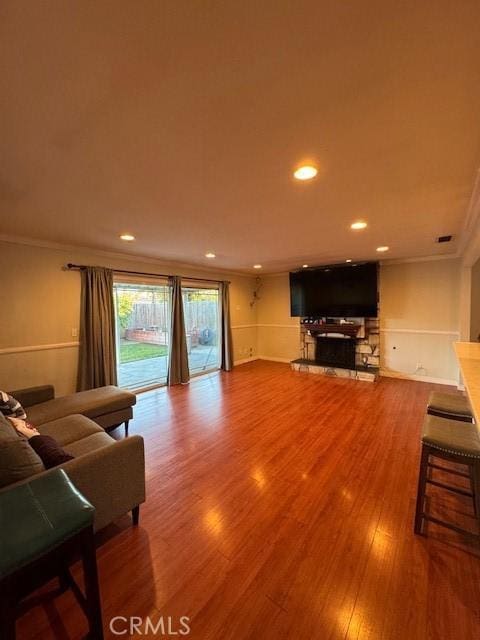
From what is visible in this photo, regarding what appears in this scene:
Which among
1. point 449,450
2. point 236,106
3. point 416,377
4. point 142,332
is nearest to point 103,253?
point 142,332

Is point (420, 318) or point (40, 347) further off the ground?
point (420, 318)

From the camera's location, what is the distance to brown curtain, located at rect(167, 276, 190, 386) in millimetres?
4957

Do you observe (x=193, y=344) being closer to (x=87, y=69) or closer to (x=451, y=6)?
(x=87, y=69)

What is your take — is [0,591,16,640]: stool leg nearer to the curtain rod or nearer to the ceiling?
the ceiling

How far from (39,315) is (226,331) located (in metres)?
3.51

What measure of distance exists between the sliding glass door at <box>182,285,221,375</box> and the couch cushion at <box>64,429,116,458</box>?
3.47 m

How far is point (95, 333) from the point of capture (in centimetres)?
381

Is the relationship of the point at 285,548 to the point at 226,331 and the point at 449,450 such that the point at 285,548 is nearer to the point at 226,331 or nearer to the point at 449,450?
the point at 449,450

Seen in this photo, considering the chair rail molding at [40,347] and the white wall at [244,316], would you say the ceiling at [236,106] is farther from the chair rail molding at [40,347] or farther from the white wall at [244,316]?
the chair rail molding at [40,347]

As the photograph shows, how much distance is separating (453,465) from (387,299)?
347cm

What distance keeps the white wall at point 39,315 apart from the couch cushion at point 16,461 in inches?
96.7

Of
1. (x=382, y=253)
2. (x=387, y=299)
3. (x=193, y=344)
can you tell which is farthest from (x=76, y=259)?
(x=387, y=299)

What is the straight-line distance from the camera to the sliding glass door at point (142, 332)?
446cm

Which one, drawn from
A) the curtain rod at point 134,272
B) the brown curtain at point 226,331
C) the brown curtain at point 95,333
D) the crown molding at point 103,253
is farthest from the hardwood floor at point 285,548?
the brown curtain at point 226,331
